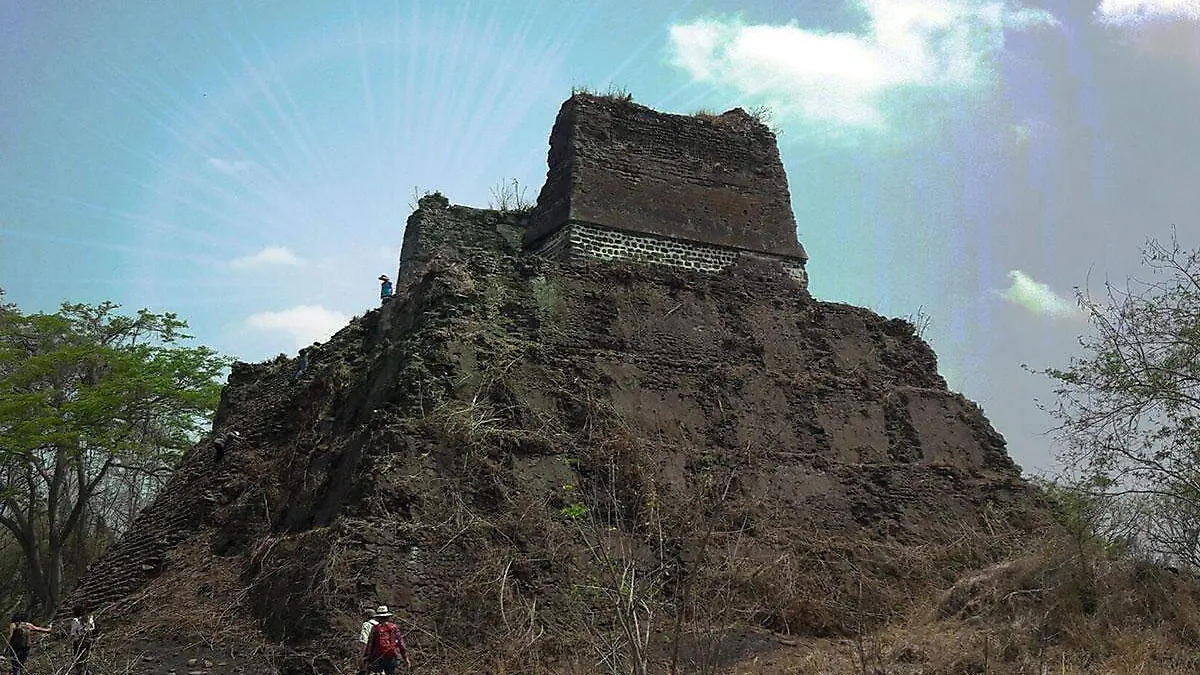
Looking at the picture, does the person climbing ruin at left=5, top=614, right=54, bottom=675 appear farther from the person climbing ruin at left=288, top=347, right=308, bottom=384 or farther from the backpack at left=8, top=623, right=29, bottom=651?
the person climbing ruin at left=288, top=347, right=308, bottom=384

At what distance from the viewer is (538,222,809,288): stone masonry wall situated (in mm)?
13164

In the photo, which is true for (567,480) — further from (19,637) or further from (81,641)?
(19,637)

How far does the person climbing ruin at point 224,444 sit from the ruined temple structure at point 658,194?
3.50 m

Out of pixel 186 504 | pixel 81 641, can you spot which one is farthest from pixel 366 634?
pixel 186 504

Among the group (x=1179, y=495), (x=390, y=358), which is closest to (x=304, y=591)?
(x=390, y=358)

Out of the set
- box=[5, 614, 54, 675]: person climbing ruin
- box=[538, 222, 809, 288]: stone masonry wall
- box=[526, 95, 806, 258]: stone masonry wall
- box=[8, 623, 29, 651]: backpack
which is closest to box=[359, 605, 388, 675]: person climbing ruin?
box=[5, 614, 54, 675]: person climbing ruin

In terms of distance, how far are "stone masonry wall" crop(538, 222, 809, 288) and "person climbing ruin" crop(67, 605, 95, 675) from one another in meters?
6.91

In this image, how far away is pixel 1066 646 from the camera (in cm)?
823

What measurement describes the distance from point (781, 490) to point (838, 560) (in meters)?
1.04

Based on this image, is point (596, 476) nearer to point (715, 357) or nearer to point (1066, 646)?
point (715, 357)

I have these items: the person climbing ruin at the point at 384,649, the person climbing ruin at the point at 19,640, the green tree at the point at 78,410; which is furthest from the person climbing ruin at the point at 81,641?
the green tree at the point at 78,410

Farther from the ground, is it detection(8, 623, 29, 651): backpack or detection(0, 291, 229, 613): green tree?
detection(0, 291, 229, 613): green tree

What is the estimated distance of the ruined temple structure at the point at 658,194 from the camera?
13398 millimetres

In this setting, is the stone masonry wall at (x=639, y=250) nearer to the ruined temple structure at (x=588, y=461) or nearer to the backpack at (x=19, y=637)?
the ruined temple structure at (x=588, y=461)
